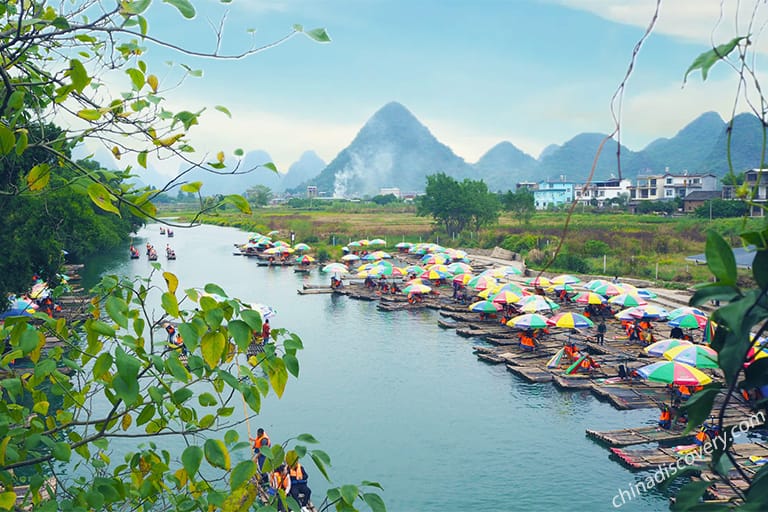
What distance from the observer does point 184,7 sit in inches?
80.1

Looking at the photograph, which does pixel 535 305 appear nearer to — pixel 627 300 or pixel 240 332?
pixel 627 300

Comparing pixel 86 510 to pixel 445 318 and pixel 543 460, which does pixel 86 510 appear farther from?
pixel 445 318

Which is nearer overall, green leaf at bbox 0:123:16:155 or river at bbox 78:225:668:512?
green leaf at bbox 0:123:16:155

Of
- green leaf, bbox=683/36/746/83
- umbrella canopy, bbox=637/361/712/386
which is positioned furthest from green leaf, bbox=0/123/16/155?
umbrella canopy, bbox=637/361/712/386

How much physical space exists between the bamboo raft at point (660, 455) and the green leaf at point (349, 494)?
34.6ft

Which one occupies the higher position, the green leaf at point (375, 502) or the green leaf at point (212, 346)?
the green leaf at point (212, 346)

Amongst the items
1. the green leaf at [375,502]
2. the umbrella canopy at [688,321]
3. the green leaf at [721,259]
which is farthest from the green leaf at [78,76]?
the umbrella canopy at [688,321]

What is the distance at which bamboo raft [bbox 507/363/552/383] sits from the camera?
16.8 meters

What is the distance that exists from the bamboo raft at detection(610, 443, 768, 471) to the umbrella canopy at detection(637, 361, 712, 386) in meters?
1.30

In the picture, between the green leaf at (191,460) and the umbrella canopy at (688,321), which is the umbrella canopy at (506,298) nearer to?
the umbrella canopy at (688,321)

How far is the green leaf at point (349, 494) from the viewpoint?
2.17 meters

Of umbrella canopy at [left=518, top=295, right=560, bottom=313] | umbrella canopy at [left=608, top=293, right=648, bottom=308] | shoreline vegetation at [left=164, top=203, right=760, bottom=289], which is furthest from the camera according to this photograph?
shoreline vegetation at [left=164, top=203, right=760, bottom=289]

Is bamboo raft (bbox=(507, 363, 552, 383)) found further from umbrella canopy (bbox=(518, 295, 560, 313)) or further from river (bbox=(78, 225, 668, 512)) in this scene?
umbrella canopy (bbox=(518, 295, 560, 313))

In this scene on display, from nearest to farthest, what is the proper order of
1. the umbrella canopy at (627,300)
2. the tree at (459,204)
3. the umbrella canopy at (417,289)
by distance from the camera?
1. the umbrella canopy at (627,300)
2. the umbrella canopy at (417,289)
3. the tree at (459,204)
